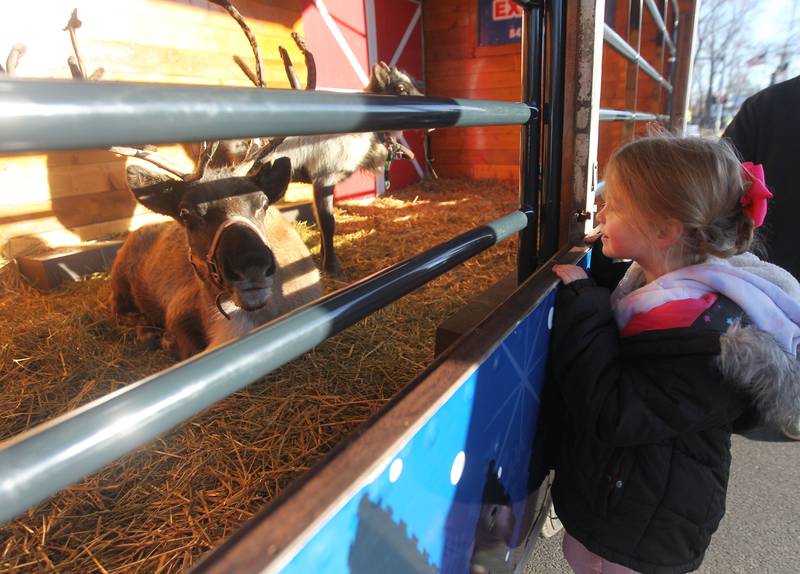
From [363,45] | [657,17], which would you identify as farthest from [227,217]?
[363,45]

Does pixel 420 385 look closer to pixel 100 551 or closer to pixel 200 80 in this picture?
pixel 100 551

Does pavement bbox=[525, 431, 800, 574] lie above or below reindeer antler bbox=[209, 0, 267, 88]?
below

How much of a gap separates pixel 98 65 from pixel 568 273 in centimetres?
440

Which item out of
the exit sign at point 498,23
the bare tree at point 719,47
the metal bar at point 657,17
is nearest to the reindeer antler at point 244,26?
the metal bar at point 657,17

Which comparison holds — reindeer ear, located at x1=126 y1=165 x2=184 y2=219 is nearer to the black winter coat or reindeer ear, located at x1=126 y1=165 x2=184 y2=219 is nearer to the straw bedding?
the straw bedding

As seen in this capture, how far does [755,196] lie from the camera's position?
992 mm

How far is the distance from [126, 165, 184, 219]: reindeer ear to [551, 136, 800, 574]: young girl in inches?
63.3

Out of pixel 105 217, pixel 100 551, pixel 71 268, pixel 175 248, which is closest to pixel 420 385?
pixel 100 551

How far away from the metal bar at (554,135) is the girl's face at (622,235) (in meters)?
0.51

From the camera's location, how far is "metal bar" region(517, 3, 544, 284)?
143cm

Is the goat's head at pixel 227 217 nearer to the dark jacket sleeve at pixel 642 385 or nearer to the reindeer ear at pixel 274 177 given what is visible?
the reindeer ear at pixel 274 177

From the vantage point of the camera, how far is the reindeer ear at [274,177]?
6.68 feet

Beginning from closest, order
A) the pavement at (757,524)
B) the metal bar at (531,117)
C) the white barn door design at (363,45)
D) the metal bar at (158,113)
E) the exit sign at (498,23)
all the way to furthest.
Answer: the metal bar at (158,113), the metal bar at (531,117), the pavement at (757,524), the white barn door design at (363,45), the exit sign at (498,23)

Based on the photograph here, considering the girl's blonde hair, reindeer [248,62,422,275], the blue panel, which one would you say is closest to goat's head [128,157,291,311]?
the blue panel
